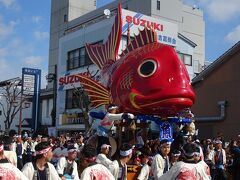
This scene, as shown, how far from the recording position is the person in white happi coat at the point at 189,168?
18.5 feet

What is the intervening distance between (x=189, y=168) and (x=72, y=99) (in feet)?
85.1

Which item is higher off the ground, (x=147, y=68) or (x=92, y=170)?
(x=147, y=68)

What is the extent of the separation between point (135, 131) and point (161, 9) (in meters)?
33.7

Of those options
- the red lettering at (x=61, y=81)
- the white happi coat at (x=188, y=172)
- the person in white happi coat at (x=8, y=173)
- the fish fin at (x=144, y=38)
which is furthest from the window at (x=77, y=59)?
the person in white happi coat at (x=8, y=173)

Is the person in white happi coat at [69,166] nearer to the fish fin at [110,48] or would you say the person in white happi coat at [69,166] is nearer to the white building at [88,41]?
the fish fin at [110,48]

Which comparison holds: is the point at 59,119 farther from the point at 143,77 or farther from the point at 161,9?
the point at 143,77

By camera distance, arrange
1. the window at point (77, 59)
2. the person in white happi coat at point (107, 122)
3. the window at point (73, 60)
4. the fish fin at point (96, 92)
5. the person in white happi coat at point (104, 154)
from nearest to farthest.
Result: the person in white happi coat at point (104, 154) < the person in white happi coat at point (107, 122) < the fish fin at point (96, 92) < the window at point (77, 59) < the window at point (73, 60)

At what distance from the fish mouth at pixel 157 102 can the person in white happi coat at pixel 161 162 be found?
0.74 m

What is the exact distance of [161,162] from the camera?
8.34 meters

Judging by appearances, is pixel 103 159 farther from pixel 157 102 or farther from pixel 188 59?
pixel 188 59

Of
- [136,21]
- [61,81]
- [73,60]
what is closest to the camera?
[136,21]

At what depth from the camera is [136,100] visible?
897 cm

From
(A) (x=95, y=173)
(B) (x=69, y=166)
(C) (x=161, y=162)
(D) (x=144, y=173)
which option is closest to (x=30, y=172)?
(A) (x=95, y=173)

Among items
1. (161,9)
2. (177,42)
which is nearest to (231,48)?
(177,42)
